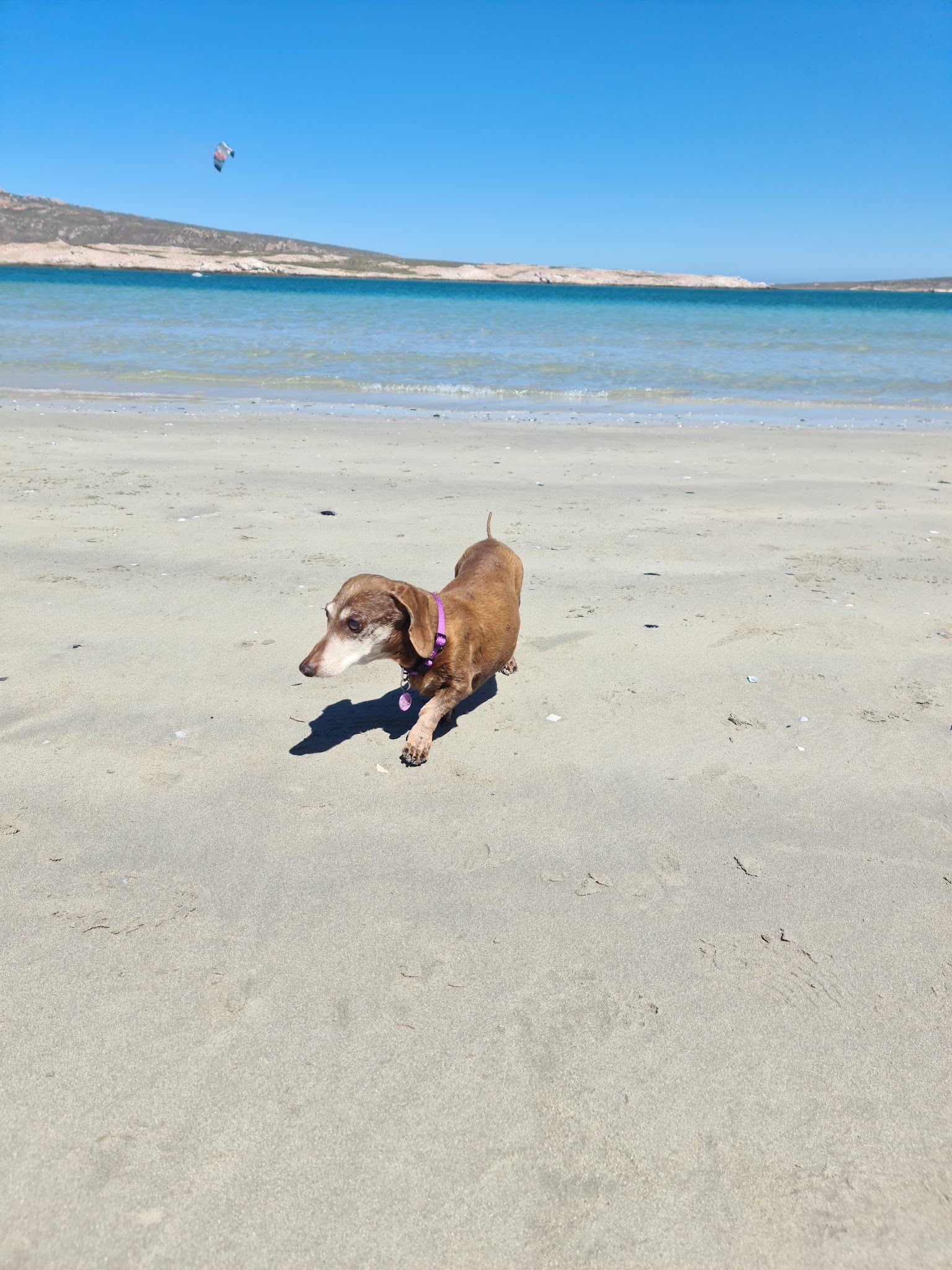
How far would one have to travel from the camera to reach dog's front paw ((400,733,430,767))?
3.79m

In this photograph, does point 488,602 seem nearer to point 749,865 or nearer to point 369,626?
point 369,626

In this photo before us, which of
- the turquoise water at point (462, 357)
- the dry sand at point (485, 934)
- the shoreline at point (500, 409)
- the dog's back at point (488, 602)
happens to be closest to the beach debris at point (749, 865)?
the dry sand at point (485, 934)

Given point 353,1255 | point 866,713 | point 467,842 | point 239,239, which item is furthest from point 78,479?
point 239,239

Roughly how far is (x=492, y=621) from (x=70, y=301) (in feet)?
143

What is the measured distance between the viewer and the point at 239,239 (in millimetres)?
162250

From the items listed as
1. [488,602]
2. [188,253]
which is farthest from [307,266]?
[488,602]

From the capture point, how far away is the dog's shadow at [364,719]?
3980 millimetres

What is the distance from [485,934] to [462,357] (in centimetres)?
2144

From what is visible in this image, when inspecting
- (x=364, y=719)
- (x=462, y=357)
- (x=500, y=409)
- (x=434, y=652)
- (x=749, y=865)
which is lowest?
(x=364, y=719)

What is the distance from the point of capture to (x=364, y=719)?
425 cm

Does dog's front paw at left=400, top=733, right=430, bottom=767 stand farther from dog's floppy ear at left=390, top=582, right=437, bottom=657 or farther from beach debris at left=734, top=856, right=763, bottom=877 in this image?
beach debris at left=734, top=856, right=763, bottom=877

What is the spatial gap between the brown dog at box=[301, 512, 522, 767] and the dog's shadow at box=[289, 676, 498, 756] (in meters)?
0.26

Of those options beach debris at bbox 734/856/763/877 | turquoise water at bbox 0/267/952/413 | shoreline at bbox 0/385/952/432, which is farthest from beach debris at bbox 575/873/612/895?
turquoise water at bbox 0/267/952/413

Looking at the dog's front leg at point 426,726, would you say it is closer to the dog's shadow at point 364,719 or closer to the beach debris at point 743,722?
the dog's shadow at point 364,719
